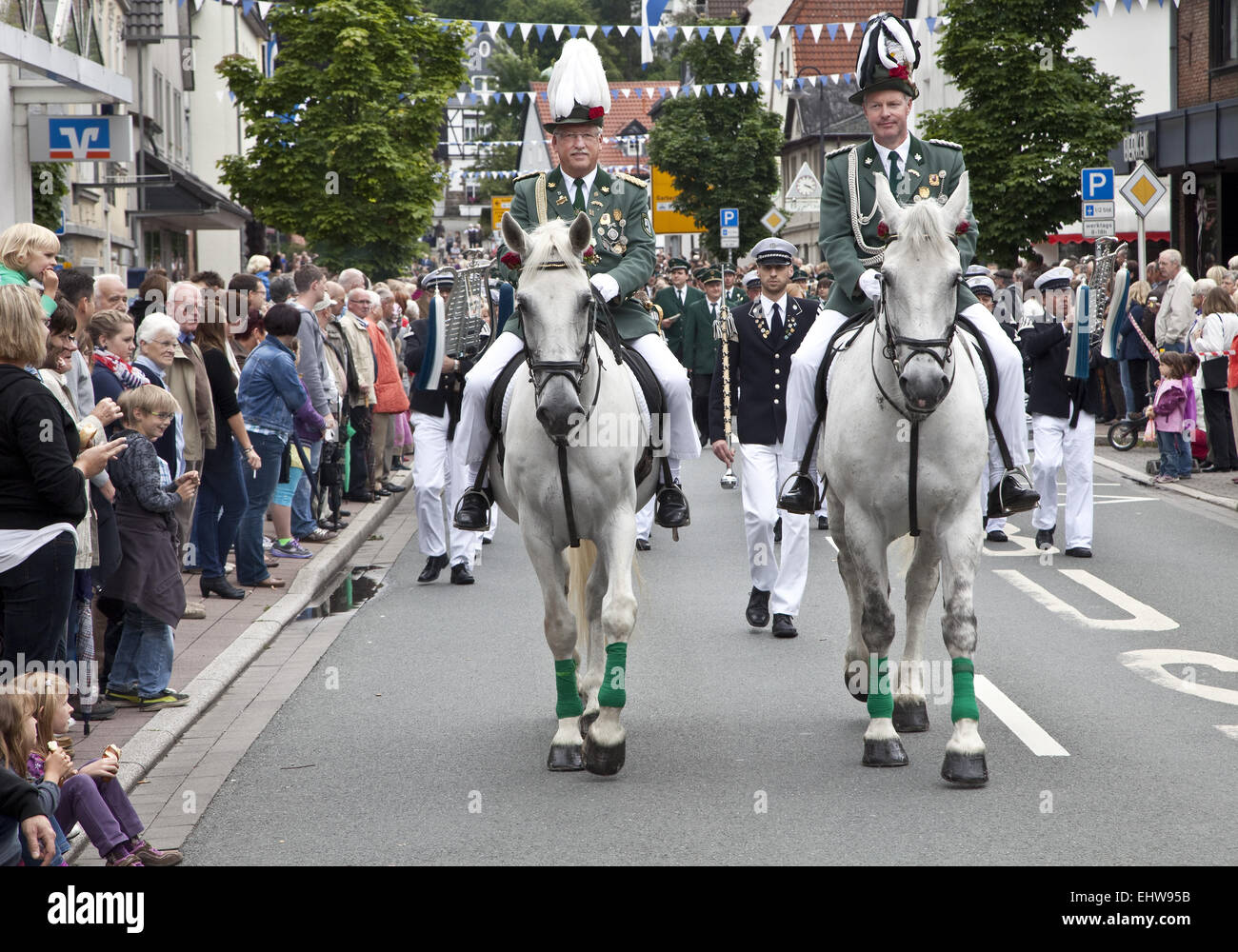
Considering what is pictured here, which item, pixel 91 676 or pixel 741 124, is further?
pixel 741 124

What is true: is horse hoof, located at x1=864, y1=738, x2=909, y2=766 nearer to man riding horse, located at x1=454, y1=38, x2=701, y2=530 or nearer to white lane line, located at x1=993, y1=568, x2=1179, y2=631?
man riding horse, located at x1=454, y1=38, x2=701, y2=530

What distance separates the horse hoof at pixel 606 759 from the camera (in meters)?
7.05

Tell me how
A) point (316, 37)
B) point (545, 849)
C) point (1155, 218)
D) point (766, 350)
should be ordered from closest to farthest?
point (545, 849) → point (766, 350) → point (316, 37) → point (1155, 218)

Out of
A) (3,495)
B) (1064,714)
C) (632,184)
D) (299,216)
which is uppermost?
(299,216)

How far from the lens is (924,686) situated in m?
8.27

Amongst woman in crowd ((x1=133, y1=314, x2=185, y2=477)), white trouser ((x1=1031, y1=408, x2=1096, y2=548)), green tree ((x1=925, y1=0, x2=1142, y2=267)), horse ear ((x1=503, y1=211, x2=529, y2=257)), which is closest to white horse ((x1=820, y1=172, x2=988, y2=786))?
horse ear ((x1=503, y1=211, x2=529, y2=257))

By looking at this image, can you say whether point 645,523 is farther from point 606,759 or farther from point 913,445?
point 913,445

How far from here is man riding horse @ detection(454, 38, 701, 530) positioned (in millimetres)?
7969

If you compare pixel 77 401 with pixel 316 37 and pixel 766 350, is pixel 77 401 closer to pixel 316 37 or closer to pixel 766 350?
pixel 766 350

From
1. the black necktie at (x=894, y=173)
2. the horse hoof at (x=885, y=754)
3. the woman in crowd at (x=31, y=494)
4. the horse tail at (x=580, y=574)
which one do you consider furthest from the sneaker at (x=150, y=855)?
the black necktie at (x=894, y=173)

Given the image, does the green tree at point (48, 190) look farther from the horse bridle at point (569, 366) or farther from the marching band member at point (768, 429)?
the horse bridle at point (569, 366)

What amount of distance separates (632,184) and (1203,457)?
14.4 metres

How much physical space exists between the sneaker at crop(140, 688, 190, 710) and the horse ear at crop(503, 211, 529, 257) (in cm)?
326
